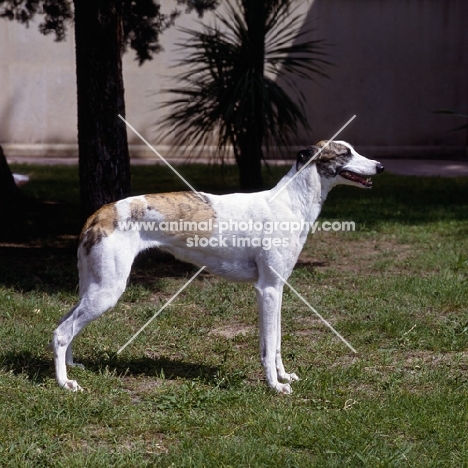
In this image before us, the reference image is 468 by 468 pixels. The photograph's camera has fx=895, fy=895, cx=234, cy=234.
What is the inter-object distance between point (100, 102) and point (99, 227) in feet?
9.76

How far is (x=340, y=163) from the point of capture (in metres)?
5.07

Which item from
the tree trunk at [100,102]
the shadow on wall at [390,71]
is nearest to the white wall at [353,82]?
the shadow on wall at [390,71]

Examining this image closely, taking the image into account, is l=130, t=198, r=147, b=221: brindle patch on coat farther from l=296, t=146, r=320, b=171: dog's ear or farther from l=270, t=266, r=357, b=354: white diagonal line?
l=296, t=146, r=320, b=171: dog's ear

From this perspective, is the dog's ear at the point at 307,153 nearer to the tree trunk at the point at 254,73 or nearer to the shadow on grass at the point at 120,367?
the shadow on grass at the point at 120,367

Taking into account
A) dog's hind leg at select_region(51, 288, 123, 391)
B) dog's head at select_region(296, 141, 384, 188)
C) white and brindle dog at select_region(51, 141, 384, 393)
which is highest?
dog's head at select_region(296, 141, 384, 188)

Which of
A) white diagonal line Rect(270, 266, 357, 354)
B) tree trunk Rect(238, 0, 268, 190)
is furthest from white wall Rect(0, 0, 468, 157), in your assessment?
white diagonal line Rect(270, 266, 357, 354)

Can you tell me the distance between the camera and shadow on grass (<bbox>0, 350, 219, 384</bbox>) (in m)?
5.07

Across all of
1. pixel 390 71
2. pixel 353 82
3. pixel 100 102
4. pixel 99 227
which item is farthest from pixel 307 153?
pixel 390 71

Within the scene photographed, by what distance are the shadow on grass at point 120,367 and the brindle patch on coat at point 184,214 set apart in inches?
32.3

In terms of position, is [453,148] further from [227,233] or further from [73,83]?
[227,233]

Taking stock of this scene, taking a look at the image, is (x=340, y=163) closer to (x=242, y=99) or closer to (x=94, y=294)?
(x=94, y=294)

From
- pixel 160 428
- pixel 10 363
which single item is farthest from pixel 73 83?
pixel 160 428

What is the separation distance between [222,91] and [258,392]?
5.89 metres

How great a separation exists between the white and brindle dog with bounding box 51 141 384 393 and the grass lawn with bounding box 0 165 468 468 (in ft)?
1.01
